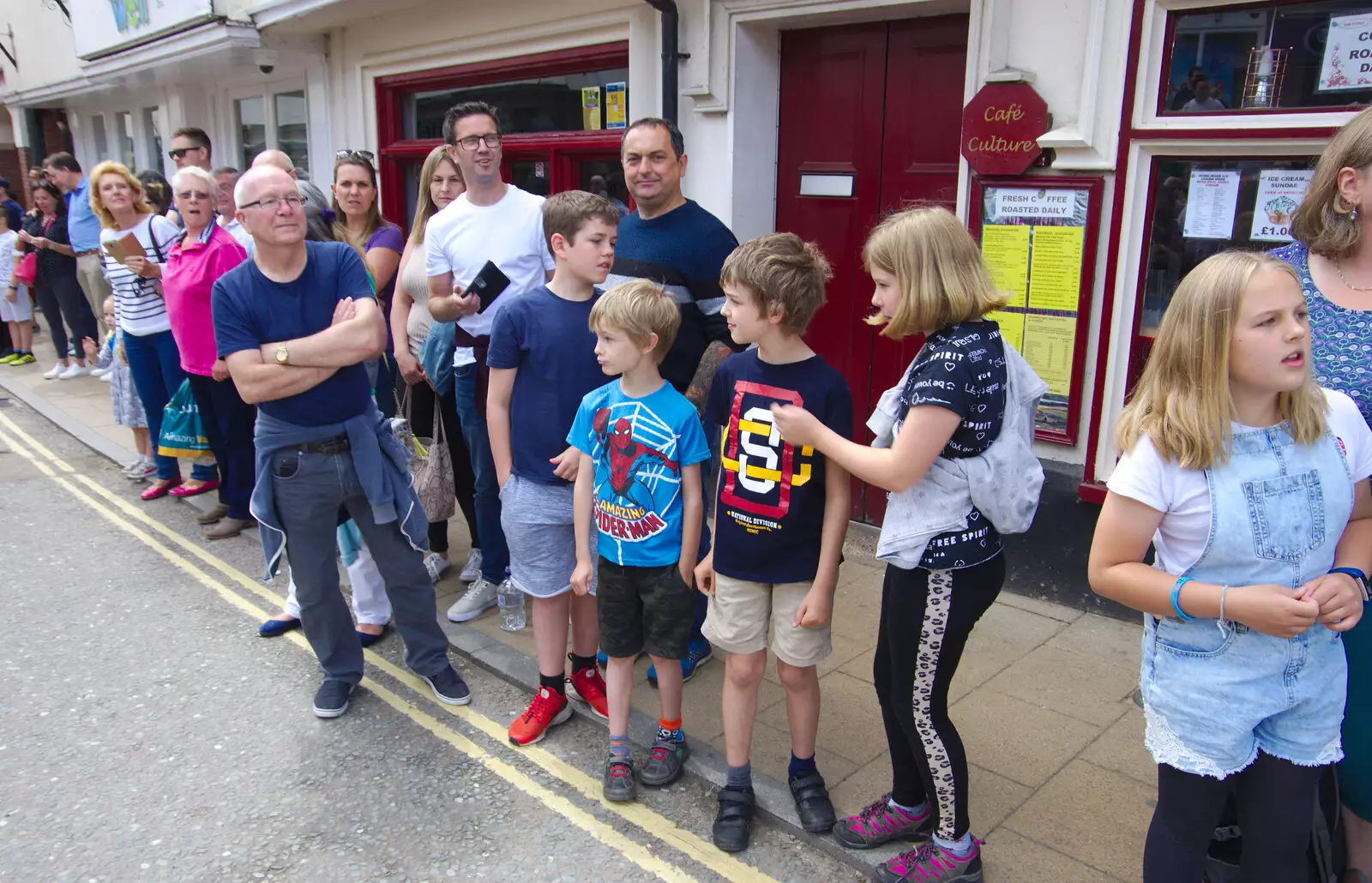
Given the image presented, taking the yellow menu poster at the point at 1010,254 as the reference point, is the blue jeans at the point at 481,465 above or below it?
below

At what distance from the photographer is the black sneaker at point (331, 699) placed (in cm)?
376

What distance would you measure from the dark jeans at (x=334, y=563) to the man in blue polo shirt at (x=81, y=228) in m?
7.57

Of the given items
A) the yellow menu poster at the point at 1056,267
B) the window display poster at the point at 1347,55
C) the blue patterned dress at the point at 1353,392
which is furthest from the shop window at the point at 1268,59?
the blue patterned dress at the point at 1353,392

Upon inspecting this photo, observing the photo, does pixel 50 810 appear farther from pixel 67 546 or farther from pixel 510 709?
pixel 67 546

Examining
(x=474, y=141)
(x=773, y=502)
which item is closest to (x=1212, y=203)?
(x=773, y=502)

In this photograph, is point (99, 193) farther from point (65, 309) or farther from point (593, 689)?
point (65, 309)

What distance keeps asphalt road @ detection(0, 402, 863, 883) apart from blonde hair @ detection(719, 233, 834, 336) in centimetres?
160

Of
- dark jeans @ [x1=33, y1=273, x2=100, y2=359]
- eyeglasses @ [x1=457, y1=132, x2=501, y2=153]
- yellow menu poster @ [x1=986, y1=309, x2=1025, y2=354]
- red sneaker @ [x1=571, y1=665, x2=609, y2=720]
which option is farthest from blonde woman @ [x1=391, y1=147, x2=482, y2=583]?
dark jeans @ [x1=33, y1=273, x2=100, y2=359]

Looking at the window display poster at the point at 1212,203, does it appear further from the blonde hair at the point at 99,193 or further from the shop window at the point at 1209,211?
the blonde hair at the point at 99,193

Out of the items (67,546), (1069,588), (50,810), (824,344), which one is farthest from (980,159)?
(67,546)

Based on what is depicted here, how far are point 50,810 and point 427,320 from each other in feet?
8.33

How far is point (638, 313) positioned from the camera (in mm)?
2930

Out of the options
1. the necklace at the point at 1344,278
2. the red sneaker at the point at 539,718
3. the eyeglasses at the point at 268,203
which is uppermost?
the eyeglasses at the point at 268,203

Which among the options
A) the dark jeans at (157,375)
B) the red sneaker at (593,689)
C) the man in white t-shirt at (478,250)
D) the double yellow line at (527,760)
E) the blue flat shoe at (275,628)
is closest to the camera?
the double yellow line at (527,760)
